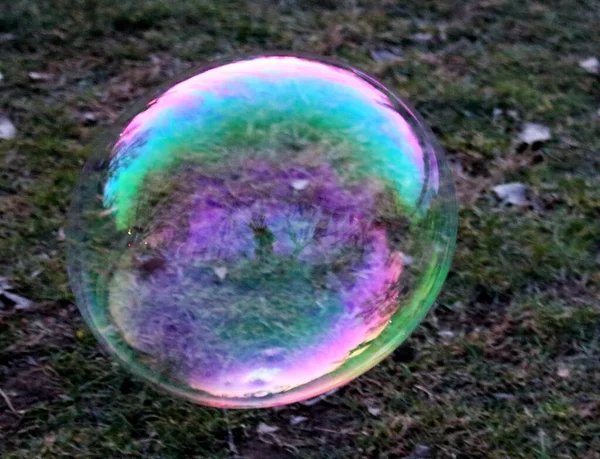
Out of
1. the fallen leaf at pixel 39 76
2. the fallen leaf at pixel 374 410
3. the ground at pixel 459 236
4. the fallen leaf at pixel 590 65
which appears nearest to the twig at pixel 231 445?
the ground at pixel 459 236

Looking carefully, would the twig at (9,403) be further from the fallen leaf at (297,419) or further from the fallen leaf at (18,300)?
the fallen leaf at (297,419)

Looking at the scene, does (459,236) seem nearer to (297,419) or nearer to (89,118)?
(297,419)

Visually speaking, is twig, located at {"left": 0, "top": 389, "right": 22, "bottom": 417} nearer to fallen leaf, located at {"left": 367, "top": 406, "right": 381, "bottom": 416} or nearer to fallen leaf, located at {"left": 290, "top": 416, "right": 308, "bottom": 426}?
fallen leaf, located at {"left": 290, "top": 416, "right": 308, "bottom": 426}

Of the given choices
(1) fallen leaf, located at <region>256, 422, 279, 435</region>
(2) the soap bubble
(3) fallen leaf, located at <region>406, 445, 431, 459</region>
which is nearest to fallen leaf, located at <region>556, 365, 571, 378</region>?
(3) fallen leaf, located at <region>406, 445, 431, 459</region>

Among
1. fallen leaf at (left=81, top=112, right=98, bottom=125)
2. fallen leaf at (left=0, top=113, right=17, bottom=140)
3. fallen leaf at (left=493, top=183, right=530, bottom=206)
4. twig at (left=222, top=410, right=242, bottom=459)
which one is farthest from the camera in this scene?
fallen leaf at (left=81, top=112, right=98, bottom=125)

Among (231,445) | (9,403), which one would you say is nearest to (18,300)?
(9,403)

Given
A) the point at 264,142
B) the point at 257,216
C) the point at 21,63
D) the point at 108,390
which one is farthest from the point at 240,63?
the point at 21,63
